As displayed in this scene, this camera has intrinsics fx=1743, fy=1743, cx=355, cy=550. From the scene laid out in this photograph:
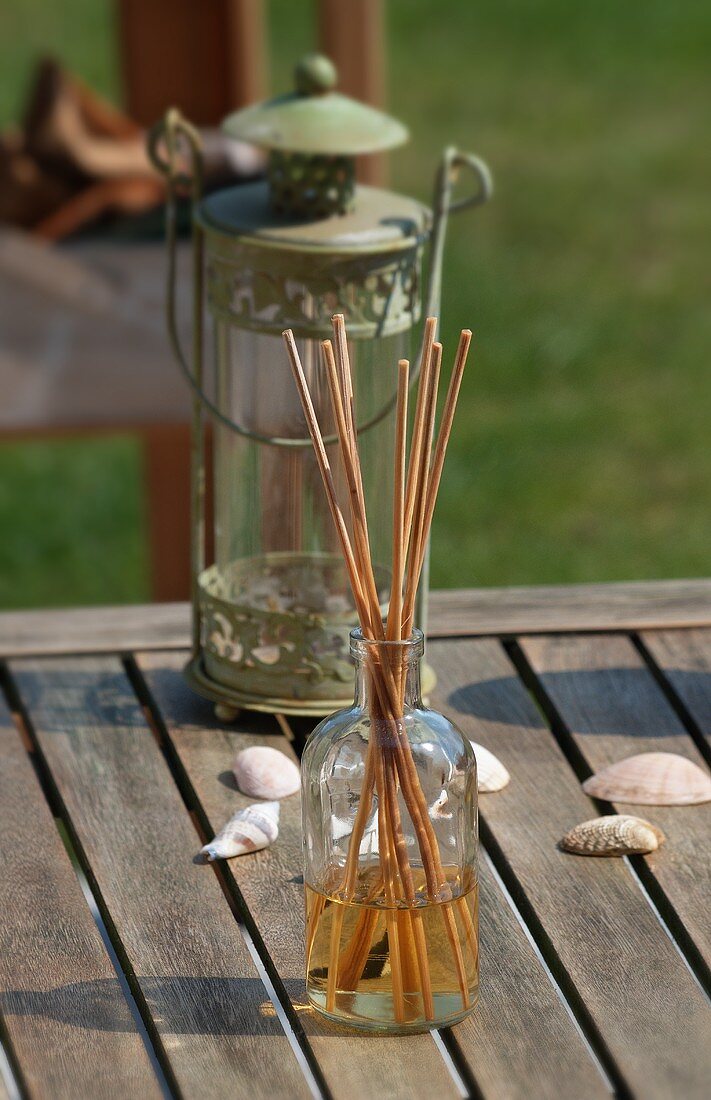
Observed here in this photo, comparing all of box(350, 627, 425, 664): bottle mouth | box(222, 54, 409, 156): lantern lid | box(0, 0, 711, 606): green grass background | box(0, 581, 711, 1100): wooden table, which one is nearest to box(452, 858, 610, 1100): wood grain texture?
box(0, 581, 711, 1100): wooden table

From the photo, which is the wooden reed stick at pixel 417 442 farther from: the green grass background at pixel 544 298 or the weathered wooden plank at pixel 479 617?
the green grass background at pixel 544 298

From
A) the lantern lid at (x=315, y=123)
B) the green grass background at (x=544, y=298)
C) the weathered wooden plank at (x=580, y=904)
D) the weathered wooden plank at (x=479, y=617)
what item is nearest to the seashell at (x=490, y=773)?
the weathered wooden plank at (x=580, y=904)

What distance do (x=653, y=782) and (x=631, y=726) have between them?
5.0 inches

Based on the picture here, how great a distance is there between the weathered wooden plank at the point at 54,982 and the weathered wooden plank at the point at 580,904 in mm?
283

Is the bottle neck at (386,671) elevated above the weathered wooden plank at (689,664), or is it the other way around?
the bottle neck at (386,671)

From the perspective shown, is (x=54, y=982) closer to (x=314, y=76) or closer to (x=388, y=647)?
(x=388, y=647)

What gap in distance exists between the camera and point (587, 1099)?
98cm

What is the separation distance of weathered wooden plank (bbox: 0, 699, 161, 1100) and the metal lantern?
0.25m

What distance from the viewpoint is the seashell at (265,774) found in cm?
134

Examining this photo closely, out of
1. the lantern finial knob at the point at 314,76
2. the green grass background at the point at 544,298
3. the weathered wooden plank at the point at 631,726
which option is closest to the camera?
the weathered wooden plank at the point at 631,726

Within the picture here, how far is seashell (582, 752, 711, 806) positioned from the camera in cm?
132

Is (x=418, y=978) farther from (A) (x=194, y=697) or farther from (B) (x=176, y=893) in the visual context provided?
(A) (x=194, y=697)

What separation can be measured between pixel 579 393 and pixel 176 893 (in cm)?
302

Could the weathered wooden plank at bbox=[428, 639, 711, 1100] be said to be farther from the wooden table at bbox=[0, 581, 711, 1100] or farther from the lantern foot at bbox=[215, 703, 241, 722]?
the lantern foot at bbox=[215, 703, 241, 722]
